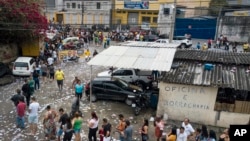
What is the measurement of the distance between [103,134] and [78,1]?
41346 mm

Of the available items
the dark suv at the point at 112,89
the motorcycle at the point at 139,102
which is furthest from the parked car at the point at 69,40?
the motorcycle at the point at 139,102

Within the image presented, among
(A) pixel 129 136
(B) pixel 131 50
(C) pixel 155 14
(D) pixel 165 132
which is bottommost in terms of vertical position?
(D) pixel 165 132

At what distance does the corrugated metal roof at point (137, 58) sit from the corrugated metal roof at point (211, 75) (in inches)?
29.4

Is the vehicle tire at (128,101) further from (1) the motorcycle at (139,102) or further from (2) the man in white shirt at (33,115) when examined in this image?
(2) the man in white shirt at (33,115)

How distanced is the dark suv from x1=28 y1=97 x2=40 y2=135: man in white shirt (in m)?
4.64

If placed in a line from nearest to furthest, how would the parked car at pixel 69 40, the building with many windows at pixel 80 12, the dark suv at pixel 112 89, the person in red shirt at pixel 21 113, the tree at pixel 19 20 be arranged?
the person in red shirt at pixel 21 113
the dark suv at pixel 112 89
the tree at pixel 19 20
the parked car at pixel 69 40
the building with many windows at pixel 80 12

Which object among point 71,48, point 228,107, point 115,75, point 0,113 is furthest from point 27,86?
point 71,48

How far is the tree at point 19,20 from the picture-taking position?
20969 mm

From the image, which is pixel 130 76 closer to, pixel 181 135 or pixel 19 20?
pixel 181 135

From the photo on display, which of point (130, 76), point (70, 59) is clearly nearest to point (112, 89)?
point (130, 76)

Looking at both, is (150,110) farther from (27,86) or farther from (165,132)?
(27,86)

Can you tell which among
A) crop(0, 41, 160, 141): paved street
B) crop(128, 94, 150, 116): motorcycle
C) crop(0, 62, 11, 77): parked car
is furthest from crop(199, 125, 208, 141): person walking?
crop(0, 62, 11, 77): parked car

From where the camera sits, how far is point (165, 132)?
1271 centimetres

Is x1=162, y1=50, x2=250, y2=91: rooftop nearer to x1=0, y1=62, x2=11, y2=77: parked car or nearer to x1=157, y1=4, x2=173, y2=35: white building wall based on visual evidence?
x1=0, y1=62, x2=11, y2=77: parked car
